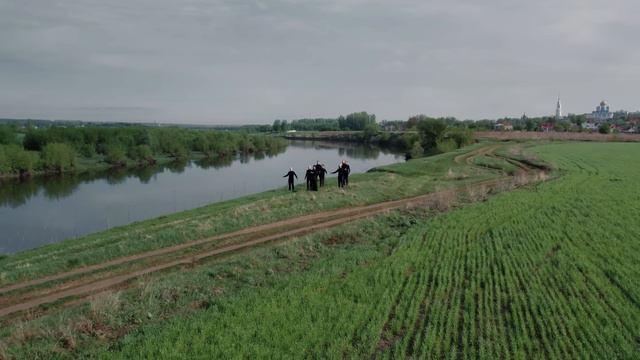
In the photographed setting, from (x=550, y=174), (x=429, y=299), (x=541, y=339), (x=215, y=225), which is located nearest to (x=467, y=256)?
(x=429, y=299)

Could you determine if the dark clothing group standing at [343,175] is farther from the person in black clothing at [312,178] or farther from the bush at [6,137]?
the bush at [6,137]

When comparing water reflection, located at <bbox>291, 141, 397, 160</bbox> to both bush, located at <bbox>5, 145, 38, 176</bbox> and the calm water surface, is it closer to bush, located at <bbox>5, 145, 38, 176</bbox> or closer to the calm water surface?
the calm water surface

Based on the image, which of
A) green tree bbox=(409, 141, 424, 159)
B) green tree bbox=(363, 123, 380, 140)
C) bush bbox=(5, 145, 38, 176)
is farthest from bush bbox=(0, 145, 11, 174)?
green tree bbox=(363, 123, 380, 140)

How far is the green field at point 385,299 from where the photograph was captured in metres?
9.81

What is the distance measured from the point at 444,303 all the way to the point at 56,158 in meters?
71.8

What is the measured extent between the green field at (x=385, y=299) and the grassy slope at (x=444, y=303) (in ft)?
0.13

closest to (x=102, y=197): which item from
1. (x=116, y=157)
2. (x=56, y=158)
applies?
(x=56, y=158)

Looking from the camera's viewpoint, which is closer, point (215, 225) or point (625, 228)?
point (625, 228)

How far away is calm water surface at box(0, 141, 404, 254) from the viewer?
105 ft

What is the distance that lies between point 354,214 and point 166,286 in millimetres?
12406

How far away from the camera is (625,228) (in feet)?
61.6

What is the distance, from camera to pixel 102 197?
154 ft

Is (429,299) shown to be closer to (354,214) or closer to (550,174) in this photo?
(354,214)

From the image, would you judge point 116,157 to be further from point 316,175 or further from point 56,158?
point 316,175
